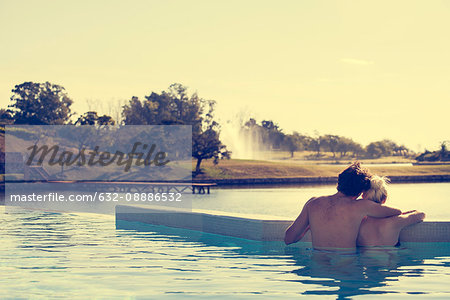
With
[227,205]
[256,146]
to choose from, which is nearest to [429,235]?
[227,205]

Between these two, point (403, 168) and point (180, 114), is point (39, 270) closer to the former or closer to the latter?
point (403, 168)

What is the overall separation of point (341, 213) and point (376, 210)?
0.57 metres

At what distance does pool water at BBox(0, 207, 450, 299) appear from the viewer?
7.45m

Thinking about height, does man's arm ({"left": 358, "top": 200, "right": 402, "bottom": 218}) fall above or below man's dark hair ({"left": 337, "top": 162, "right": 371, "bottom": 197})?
below

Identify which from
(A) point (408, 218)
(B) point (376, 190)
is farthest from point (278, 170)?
(B) point (376, 190)

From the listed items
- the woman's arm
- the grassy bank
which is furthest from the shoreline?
the woman's arm

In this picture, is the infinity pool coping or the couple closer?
the couple

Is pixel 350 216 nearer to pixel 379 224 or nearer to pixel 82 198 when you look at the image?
pixel 379 224

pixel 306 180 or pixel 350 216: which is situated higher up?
pixel 350 216

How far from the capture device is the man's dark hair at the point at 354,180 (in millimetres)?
8492

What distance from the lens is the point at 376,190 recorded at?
8812 millimetres

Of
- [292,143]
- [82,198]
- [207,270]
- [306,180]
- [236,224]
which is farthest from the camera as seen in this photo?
[292,143]

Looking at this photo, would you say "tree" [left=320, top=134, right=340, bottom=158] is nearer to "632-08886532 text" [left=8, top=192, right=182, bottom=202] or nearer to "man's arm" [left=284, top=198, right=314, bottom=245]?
"632-08886532 text" [left=8, top=192, right=182, bottom=202]

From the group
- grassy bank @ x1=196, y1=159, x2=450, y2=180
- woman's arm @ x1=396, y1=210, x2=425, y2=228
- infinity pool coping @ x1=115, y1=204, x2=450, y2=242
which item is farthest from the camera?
grassy bank @ x1=196, y1=159, x2=450, y2=180
